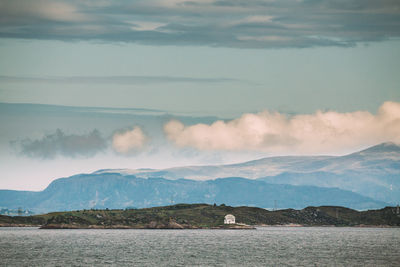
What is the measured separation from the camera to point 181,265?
630 ft

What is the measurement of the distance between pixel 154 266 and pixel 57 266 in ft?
81.4

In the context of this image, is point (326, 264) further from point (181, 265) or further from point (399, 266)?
point (181, 265)

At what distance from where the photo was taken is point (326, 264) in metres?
193

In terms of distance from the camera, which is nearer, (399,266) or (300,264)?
(399,266)

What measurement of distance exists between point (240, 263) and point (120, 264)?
107 ft

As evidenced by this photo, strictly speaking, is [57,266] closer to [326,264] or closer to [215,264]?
[215,264]

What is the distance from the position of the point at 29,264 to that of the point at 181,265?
39.8 metres

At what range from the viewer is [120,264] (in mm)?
194000

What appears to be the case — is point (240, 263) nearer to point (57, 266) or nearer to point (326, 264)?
point (326, 264)

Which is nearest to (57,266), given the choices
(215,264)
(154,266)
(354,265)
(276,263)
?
(154,266)

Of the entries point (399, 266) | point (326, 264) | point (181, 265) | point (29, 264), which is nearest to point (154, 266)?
point (181, 265)

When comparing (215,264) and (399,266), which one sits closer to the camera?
(399,266)

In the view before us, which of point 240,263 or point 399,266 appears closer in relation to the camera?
point 399,266

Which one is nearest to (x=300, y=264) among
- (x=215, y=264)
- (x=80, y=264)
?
(x=215, y=264)
